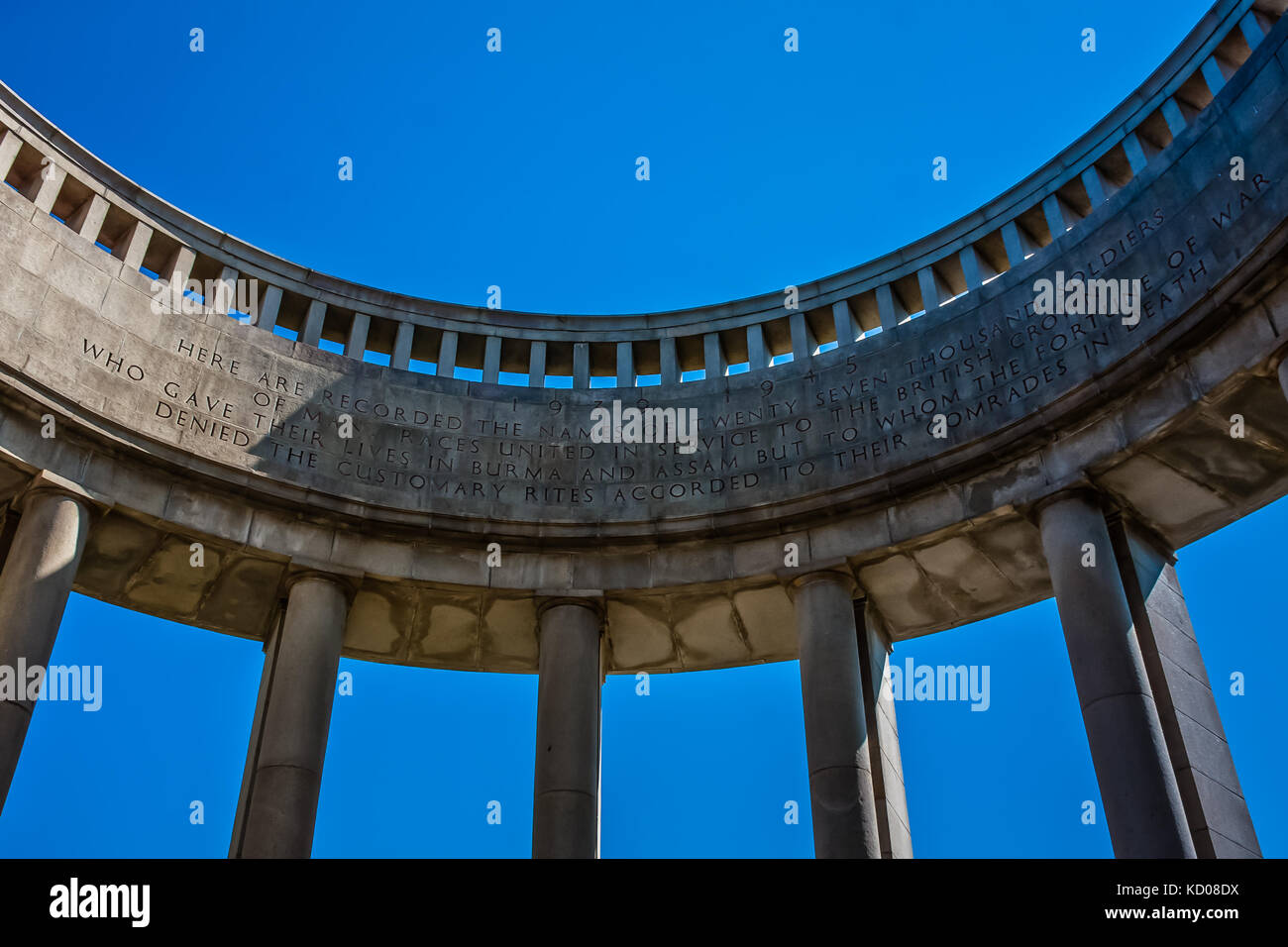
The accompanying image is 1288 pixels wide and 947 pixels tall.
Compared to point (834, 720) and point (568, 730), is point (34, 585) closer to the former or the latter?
point (568, 730)

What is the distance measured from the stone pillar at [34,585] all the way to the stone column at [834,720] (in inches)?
681

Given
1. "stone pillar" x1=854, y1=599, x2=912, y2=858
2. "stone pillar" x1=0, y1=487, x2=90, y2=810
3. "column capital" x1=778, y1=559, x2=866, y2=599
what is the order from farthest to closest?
"column capital" x1=778, y1=559, x2=866, y2=599 → "stone pillar" x1=854, y1=599, x2=912, y2=858 → "stone pillar" x1=0, y1=487, x2=90, y2=810

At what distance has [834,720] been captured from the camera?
30875mm

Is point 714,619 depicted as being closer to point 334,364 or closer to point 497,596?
point 497,596

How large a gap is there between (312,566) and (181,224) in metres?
10.7

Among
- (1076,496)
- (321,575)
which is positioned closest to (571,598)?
(321,575)

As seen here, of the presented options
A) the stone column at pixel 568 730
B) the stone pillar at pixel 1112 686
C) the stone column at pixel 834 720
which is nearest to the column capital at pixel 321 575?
the stone column at pixel 568 730

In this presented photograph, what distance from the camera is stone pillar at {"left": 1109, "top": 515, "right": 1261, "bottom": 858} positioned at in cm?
2745
